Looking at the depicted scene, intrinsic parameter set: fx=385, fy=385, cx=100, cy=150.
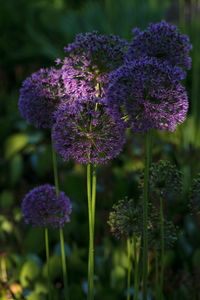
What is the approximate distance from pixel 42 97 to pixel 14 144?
8.66 feet

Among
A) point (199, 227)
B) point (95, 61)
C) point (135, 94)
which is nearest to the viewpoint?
point (135, 94)

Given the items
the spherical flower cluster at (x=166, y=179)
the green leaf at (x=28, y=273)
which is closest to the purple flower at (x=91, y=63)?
the spherical flower cluster at (x=166, y=179)

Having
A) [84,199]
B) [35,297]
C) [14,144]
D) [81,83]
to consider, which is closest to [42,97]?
[81,83]

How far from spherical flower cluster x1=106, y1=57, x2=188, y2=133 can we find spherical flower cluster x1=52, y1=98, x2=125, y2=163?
0.09 meters

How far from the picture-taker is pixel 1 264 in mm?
2352

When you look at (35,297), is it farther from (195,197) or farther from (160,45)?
(160,45)

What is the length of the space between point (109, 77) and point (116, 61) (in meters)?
0.11

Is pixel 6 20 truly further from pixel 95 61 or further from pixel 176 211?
pixel 95 61

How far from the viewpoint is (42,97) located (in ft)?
3.99

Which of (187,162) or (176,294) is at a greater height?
(187,162)

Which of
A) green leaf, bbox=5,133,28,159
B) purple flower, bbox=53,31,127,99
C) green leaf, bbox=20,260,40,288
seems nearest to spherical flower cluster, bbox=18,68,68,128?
purple flower, bbox=53,31,127,99

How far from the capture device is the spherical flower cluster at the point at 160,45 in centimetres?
121

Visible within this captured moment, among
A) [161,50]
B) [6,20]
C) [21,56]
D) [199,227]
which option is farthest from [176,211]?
[6,20]

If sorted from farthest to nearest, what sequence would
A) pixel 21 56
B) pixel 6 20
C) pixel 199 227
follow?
pixel 6 20
pixel 21 56
pixel 199 227
